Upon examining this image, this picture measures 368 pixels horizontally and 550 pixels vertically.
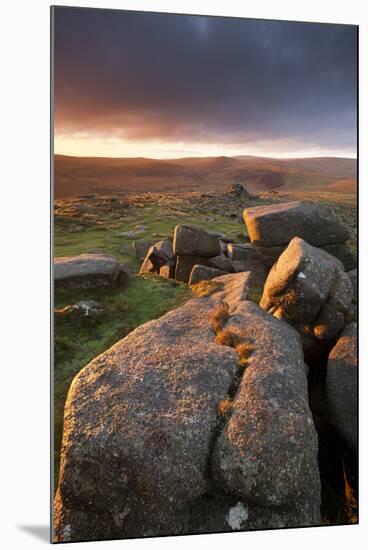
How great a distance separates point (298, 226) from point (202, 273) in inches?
126

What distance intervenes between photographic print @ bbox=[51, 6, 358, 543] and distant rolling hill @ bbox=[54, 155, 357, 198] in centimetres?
5

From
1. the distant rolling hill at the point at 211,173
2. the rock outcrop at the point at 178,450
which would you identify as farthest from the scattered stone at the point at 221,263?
the rock outcrop at the point at 178,450

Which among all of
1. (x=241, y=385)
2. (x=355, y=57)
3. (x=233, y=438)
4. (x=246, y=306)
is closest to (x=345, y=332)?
(x=246, y=306)

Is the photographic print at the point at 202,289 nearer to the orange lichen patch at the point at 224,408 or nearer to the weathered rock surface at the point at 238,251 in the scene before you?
the orange lichen patch at the point at 224,408

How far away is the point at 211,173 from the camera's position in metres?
11.2

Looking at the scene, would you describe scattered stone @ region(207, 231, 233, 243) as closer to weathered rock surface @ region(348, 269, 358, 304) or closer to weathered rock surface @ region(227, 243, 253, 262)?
weathered rock surface @ region(227, 243, 253, 262)

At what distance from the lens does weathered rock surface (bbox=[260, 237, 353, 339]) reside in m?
10.4

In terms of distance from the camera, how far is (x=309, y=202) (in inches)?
503

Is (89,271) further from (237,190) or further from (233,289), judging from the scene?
(237,190)

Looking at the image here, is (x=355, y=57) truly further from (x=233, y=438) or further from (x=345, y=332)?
(x=233, y=438)

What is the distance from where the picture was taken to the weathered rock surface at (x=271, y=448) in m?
7.32

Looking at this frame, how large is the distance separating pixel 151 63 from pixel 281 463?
8.86 meters

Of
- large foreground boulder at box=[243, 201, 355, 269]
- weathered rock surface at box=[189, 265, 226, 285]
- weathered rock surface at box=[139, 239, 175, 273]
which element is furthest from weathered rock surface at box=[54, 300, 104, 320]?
large foreground boulder at box=[243, 201, 355, 269]

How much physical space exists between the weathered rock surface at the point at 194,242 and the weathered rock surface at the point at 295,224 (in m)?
2.01
